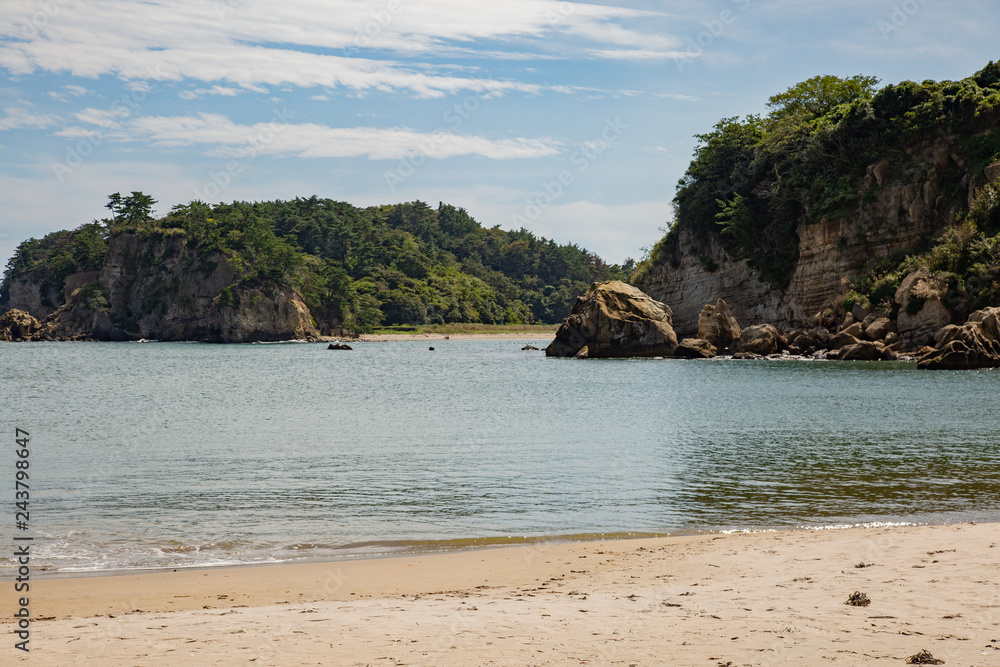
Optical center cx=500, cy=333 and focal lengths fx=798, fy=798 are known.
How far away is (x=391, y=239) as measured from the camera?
510 ft

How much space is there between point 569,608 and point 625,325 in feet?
187

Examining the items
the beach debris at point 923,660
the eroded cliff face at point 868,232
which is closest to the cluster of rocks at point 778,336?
the eroded cliff face at point 868,232

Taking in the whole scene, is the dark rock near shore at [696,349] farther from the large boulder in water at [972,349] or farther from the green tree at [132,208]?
the green tree at [132,208]

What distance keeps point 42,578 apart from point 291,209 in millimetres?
144959

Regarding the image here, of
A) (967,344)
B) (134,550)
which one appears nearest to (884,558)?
(134,550)

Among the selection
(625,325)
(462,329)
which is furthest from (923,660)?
(462,329)

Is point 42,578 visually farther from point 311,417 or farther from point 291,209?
point 291,209

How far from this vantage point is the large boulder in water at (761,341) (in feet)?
198

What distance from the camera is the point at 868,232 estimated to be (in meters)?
61.9

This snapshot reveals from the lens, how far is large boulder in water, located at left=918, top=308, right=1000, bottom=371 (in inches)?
1737

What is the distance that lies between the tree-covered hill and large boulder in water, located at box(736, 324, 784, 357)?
76352 millimetres

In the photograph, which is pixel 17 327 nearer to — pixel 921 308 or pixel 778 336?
pixel 778 336

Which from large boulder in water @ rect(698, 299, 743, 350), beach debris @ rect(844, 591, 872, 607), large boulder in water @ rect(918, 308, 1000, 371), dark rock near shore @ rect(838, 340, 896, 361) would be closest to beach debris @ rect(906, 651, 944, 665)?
beach debris @ rect(844, 591, 872, 607)

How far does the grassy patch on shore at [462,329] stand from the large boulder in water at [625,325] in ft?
242
